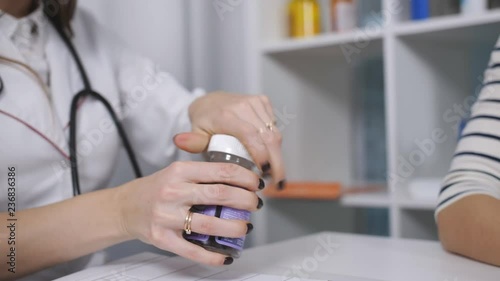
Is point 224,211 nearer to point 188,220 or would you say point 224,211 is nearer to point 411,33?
point 188,220

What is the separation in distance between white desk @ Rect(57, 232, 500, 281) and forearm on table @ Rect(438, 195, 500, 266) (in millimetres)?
13

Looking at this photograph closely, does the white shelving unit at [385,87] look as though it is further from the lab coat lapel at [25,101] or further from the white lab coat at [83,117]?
the lab coat lapel at [25,101]

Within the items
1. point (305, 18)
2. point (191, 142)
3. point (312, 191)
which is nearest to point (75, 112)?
point (191, 142)

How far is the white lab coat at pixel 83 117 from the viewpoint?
0.77 m

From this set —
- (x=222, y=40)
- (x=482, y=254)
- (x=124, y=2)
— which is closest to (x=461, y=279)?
(x=482, y=254)

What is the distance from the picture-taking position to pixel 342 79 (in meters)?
1.68

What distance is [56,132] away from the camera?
32.0 inches

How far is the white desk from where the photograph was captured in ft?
2.00

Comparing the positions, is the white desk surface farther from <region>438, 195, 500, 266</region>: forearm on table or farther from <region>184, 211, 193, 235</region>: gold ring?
<region>184, 211, 193, 235</region>: gold ring

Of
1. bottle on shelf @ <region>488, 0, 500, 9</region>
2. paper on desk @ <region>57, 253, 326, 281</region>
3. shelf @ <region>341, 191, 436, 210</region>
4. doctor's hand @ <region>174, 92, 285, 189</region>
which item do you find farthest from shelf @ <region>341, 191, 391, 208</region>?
paper on desk @ <region>57, 253, 326, 281</region>

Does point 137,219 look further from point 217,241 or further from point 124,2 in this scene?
A: point 124,2

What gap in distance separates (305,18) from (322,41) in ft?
0.52

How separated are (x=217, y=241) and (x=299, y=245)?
0.85 ft

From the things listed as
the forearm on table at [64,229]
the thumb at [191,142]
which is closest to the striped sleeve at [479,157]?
the thumb at [191,142]
